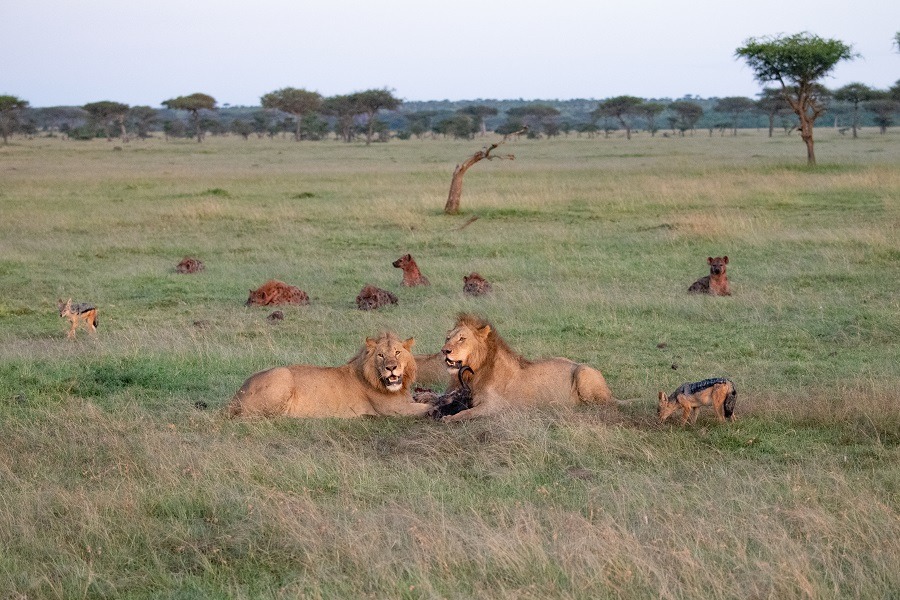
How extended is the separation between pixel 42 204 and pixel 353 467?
19.4 m

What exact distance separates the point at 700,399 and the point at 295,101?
218 feet

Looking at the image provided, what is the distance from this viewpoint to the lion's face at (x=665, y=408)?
6574 mm

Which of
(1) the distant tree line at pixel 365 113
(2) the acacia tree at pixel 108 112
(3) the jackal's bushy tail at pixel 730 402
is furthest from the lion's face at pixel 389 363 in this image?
(2) the acacia tree at pixel 108 112

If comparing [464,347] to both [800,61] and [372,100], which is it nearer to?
[800,61]

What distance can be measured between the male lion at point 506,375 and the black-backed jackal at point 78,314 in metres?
4.55

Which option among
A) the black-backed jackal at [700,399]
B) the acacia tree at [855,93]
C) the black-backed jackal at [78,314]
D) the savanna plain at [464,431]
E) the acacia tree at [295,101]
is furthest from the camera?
the acacia tree at [295,101]

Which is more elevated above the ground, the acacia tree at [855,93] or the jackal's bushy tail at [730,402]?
the acacia tree at [855,93]

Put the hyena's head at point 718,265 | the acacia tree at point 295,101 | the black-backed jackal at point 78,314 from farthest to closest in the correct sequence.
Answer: the acacia tree at point 295,101 → the hyena's head at point 718,265 → the black-backed jackal at point 78,314

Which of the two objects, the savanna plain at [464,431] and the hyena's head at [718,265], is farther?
the hyena's head at [718,265]

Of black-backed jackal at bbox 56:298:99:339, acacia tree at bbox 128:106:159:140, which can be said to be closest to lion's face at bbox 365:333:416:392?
black-backed jackal at bbox 56:298:99:339

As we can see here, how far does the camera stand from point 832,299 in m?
11.4

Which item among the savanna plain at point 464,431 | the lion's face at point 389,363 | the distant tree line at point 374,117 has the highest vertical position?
the distant tree line at point 374,117

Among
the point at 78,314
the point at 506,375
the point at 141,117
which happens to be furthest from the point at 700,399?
the point at 141,117

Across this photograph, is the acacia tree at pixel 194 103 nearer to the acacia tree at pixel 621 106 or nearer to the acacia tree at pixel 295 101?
the acacia tree at pixel 295 101
